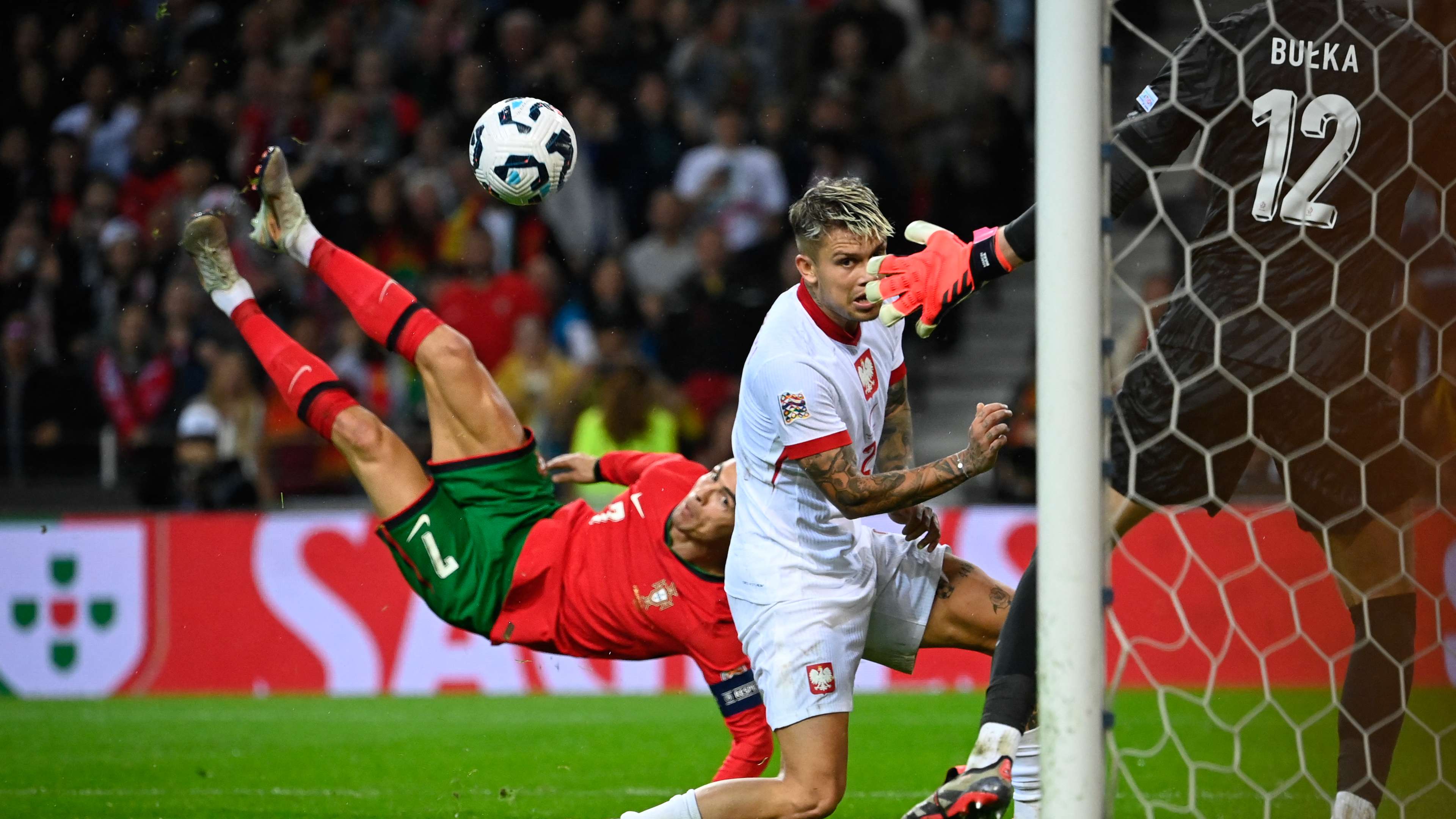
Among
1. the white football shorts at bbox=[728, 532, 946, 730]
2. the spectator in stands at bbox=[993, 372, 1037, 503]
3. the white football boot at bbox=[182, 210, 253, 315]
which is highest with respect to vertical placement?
the white football boot at bbox=[182, 210, 253, 315]

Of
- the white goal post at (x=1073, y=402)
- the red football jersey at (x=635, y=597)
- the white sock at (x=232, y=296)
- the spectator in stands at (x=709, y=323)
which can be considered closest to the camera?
the white goal post at (x=1073, y=402)

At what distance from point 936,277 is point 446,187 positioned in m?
8.14

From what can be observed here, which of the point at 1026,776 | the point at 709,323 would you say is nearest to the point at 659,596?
the point at 1026,776

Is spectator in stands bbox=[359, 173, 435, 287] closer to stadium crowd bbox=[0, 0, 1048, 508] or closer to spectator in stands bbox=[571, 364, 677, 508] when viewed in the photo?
stadium crowd bbox=[0, 0, 1048, 508]

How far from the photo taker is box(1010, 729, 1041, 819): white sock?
3.64 m

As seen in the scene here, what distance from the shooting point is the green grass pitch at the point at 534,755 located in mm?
5027

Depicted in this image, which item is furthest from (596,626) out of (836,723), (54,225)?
(54,225)

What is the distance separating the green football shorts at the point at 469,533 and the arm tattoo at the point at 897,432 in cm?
137

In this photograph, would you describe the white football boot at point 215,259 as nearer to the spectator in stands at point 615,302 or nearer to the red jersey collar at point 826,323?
the red jersey collar at point 826,323

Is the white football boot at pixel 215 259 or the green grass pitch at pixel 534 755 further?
the white football boot at pixel 215 259

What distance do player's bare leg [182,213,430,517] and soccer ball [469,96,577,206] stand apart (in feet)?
3.00

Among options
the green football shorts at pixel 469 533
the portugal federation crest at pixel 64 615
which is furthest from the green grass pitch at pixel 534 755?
the green football shorts at pixel 469 533

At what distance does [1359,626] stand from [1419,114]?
1337 mm

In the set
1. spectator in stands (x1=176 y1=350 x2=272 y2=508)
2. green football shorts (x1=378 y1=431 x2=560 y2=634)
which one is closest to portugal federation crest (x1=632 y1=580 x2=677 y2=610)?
green football shorts (x1=378 y1=431 x2=560 y2=634)
